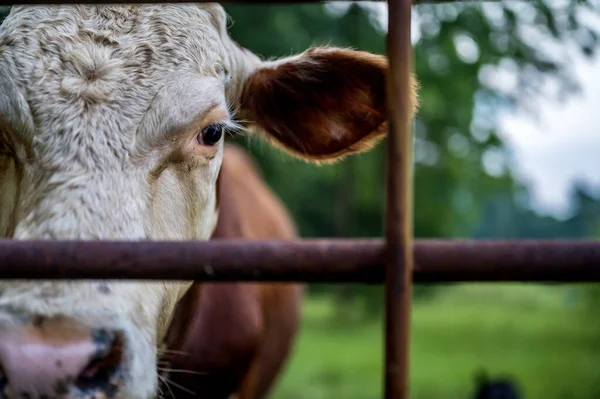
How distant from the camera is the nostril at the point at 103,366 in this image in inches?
53.9

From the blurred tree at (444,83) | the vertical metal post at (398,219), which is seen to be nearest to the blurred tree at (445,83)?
the blurred tree at (444,83)

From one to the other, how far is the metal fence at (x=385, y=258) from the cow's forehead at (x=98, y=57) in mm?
649

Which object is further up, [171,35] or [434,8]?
[434,8]

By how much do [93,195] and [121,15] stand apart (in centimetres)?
67

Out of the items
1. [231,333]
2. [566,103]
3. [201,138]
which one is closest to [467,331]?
[566,103]

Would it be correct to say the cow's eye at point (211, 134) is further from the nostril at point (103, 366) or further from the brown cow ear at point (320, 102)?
the nostril at point (103, 366)

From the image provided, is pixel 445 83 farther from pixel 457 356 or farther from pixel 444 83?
pixel 457 356

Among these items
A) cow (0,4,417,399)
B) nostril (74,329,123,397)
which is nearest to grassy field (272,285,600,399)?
cow (0,4,417,399)

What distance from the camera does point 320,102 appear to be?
7.91 feet

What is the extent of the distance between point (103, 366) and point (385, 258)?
2.16 ft

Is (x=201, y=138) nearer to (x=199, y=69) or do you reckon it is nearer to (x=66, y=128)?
(x=199, y=69)

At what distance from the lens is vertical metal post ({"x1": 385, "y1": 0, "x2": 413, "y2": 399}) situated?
110 centimetres

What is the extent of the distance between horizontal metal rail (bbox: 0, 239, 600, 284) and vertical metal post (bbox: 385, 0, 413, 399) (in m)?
0.03

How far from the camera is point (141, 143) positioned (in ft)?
5.79
